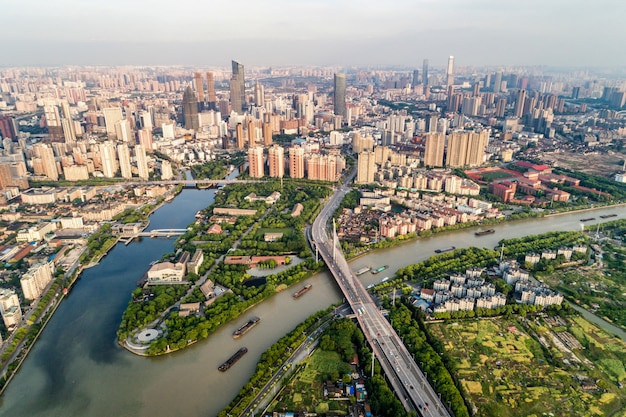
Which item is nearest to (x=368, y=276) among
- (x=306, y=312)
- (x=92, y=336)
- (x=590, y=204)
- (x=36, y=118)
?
(x=306, y=312)

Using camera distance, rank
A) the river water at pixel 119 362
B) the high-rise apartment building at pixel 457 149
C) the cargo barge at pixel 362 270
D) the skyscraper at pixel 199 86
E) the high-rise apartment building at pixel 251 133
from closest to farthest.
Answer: the river water at pixel 119 362
the cargo barge at pixel 362 270
the high-rise apartment building at pixel 457 149
the high-rise apartment building at pixel 251 133
the skyscraper at pixel 199 86


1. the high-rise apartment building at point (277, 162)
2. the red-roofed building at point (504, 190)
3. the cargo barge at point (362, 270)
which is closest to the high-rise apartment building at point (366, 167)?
the high-rise apartment building at point (277, 162)

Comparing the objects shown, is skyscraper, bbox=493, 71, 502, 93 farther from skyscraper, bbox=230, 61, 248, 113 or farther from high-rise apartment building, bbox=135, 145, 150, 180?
high-rise apartment building, bbox=135, 145, 150, 180

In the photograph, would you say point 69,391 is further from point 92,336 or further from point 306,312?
point 306,312

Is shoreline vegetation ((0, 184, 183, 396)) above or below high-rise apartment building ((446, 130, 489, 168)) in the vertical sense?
below

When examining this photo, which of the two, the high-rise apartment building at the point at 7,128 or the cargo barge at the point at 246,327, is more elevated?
the high-rise apartment building at the point at 7,128

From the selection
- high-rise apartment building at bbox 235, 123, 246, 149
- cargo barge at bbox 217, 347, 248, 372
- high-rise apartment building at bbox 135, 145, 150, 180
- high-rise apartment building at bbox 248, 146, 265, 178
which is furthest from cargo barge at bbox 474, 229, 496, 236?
high-rise apartment building at bbox 235, 123, 246, 149

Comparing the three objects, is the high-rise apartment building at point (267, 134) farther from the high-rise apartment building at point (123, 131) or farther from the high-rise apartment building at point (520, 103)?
the high-rise apartment building at point (520, 103)
